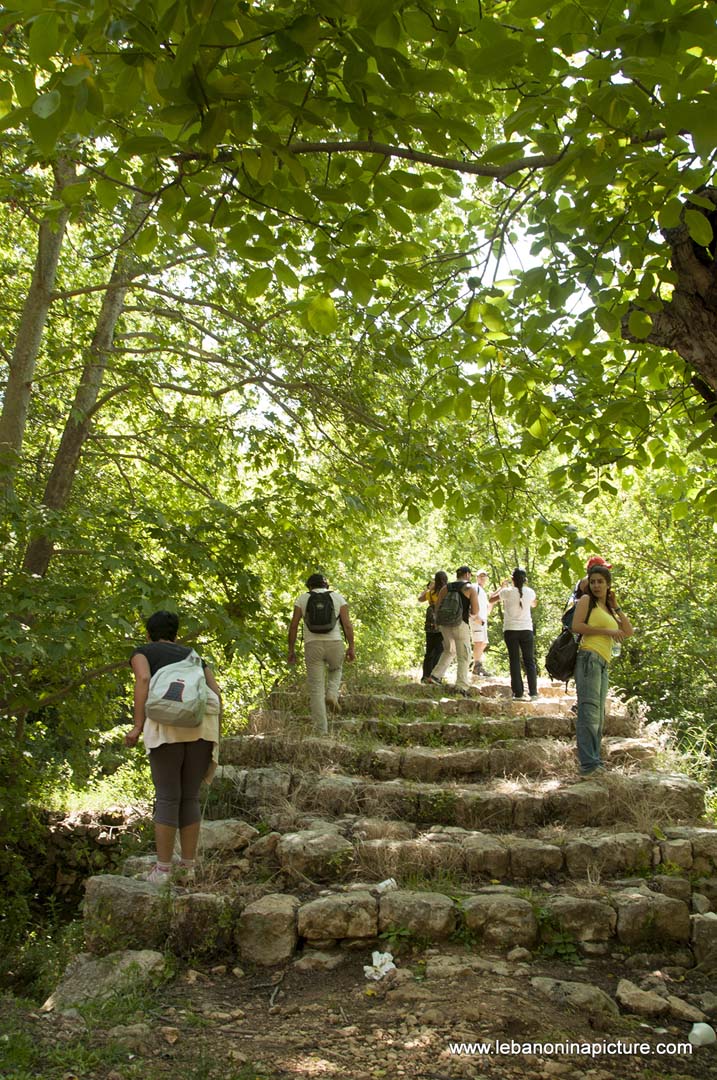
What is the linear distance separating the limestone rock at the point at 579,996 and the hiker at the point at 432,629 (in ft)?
21.7

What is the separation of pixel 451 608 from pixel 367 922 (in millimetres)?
5859

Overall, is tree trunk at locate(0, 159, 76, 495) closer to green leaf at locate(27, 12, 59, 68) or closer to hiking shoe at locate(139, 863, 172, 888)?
hiking shoe at locate(139, 863, 172, 888)

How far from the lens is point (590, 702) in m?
6.57

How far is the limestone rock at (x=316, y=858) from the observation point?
17.3 feet

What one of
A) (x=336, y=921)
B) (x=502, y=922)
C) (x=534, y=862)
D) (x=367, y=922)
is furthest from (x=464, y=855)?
(x=336, y=921)

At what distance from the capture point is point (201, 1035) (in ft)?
11.5

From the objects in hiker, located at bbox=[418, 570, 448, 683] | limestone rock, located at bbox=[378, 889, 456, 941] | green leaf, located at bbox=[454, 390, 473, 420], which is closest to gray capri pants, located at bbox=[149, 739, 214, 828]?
limestone rock, located at bbox=[378, 889, 456, 941]

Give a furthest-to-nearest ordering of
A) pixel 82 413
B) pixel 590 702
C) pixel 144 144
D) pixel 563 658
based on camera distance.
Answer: pixel 82 413
pixel 563 658
pixel 590 702
pixel 144 144

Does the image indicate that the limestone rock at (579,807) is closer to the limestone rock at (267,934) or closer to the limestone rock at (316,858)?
the limestone rock at (316,858)

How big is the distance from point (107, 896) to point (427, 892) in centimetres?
196

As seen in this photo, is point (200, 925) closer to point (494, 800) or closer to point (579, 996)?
point (579, 996)

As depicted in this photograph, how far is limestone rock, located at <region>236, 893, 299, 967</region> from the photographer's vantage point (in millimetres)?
4457

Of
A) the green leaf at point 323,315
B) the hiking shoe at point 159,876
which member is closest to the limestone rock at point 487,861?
the hiking shoe at point 159,876

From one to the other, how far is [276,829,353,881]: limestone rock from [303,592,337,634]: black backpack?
8.83 feet
